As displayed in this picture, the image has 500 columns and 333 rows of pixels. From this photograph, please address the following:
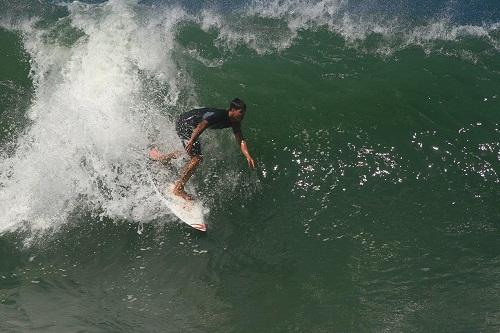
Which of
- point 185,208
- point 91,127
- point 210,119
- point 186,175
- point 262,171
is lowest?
point 185,208

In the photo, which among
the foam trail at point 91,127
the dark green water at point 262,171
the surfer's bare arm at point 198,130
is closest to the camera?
the dark green water at point 262,171

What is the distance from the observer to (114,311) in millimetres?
6625

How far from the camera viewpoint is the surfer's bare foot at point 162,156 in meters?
8.46

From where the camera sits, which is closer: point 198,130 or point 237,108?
point 237,108

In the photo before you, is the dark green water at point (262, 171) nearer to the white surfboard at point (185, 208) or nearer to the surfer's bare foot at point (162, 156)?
the white surfboard at point (185, 208)

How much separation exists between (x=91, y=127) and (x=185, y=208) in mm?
2237

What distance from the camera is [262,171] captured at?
8.67m

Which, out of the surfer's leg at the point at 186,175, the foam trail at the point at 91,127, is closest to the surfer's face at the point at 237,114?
the surfer's leg at the point at 186,175

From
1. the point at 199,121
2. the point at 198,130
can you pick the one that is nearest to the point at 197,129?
the point at 198,130

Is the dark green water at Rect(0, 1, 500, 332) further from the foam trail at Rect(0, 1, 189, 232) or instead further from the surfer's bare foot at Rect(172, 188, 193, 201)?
the surfer's bare foot at Rect(172, 188, 193, 201)

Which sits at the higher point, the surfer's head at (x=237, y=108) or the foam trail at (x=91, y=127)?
the surfer's head at (x=237, y=108)

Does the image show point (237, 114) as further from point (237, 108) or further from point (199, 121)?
point (199, 121)

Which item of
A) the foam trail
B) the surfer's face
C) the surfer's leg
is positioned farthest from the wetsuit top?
Result: the foam trail

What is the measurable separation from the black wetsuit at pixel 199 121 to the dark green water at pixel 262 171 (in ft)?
2.46
